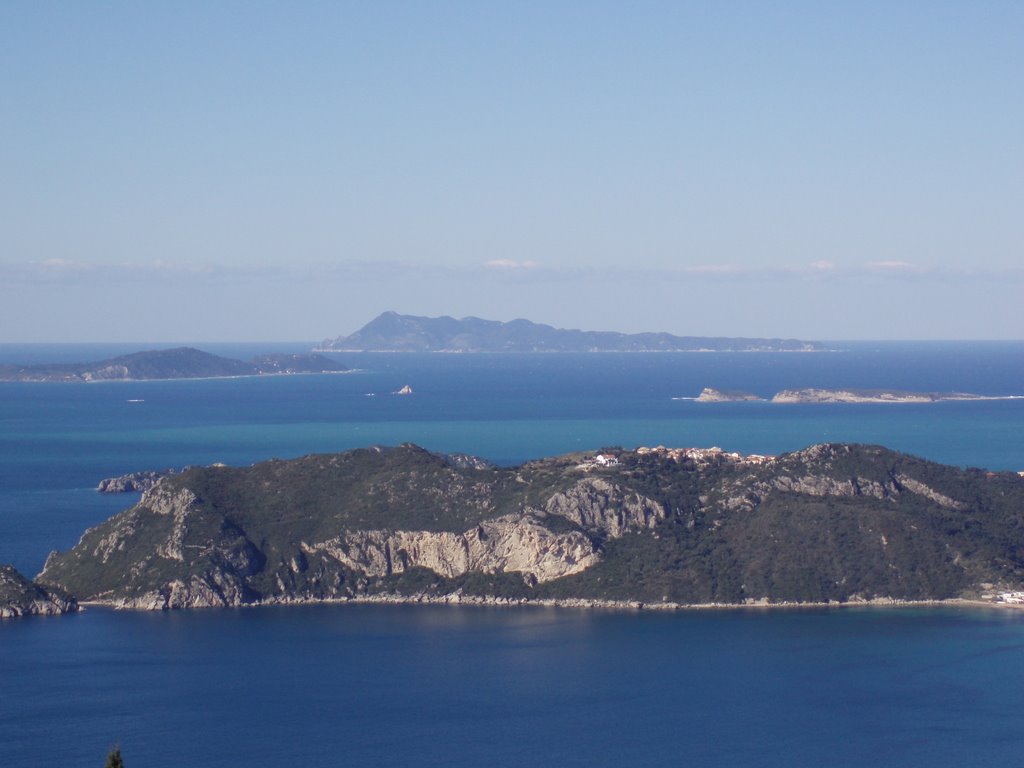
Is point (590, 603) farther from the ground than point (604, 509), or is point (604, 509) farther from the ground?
point (604, 509)

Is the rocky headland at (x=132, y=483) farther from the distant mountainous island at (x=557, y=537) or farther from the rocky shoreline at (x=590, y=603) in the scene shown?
the rocky shoreline at (x=590, y=603)

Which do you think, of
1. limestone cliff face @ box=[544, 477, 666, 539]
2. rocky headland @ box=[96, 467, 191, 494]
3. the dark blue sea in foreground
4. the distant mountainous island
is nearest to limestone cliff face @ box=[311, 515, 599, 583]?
the distant mountainous island

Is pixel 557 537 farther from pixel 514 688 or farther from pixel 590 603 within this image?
pixel 514 688

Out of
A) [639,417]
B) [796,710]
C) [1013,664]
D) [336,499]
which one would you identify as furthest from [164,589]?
[639,417]

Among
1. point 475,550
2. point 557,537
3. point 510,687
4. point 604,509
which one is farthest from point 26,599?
point 604,509

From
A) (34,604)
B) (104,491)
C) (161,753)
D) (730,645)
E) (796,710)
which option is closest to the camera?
(161,753)

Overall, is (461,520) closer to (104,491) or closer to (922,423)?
(104,491)

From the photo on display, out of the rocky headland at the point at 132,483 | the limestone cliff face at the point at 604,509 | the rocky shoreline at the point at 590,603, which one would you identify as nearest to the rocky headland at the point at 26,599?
the rocky shoreline at the point at 590,603

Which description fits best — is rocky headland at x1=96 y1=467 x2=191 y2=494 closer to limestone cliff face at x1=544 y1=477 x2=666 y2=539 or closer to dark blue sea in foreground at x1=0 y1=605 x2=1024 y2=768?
dark blue sea in foreground at x1=0 y1=605 x2=1024 y2=768
